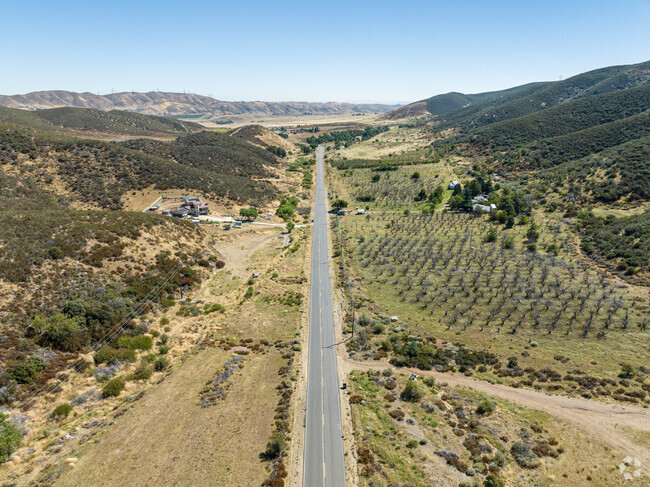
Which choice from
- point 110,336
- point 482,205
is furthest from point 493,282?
point 110,336

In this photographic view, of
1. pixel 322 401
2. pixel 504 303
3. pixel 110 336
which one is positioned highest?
pixel 504 303

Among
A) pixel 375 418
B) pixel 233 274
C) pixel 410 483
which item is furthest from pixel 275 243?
pixel 410 483

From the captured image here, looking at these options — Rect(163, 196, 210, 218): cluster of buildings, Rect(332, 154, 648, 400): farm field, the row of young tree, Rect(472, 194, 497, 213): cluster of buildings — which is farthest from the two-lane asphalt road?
Rect(472, 194, 497, 213): cluster of buildings

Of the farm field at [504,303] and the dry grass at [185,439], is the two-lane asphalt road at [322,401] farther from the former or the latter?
the farm field at [504,303]

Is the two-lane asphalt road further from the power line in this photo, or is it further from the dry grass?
the power line

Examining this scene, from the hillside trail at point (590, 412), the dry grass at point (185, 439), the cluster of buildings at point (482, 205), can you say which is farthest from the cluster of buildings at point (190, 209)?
the cluster of buildings at point (482, 205)

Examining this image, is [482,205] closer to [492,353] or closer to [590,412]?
[492,353]
